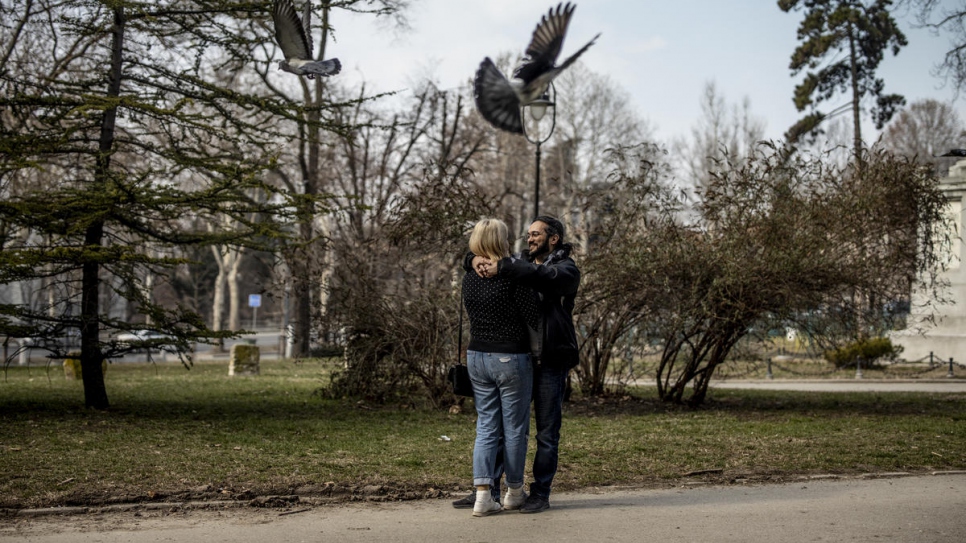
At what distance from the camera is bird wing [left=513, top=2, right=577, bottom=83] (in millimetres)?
8223

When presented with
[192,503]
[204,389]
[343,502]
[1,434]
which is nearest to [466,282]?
[343,502]

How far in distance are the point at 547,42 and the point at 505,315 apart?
11.1 ft

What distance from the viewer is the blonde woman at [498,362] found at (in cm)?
585

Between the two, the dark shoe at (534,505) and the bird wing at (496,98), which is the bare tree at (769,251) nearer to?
the bird wing at (496,98)

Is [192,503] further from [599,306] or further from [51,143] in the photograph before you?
[599,306]

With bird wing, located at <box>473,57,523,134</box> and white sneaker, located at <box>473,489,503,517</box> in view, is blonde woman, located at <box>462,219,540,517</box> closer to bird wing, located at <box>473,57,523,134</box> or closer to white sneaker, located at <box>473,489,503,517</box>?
white sneaker, located at <box>473,489,503,517</box>

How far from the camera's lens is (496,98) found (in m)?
9.31

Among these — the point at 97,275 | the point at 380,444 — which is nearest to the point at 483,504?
the point at 380,444

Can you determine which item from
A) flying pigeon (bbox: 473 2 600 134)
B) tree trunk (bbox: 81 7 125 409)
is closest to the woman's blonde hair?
flying pigeon (bbox: 473 2 600 134)

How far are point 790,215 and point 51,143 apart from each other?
869 cm

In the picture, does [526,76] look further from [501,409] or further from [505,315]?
[501,409]

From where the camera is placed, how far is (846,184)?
1241cm

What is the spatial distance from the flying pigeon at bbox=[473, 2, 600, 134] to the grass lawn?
325 centimetres

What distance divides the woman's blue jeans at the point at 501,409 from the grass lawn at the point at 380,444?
82cm
